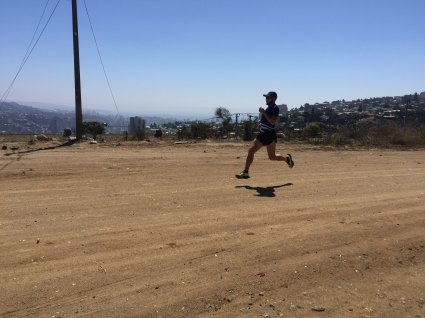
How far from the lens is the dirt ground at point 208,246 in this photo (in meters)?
3.94

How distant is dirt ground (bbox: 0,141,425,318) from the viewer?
394 centimetres

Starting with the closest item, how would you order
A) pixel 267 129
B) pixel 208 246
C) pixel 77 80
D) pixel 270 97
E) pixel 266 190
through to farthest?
pixel 208 246 < pixel 266 190 < pixel 270 97 < pixel 267 129 < pixel 77 80

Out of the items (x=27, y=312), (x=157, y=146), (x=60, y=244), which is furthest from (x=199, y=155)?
(x=27, y=312)

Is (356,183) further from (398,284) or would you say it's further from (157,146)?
(157,146)

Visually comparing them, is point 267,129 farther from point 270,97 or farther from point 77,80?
point 77,80

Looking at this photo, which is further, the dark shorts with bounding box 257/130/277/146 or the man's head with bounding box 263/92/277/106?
the dark shorts with bounding box 257/130/277/146

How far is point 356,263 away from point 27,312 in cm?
303

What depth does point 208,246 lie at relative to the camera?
509 cm

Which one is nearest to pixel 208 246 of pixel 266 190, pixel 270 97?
pixel 266 190

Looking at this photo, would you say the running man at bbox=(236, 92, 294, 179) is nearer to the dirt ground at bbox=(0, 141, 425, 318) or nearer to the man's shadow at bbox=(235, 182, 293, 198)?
the dirt ground at bbox=(0, 141, 425, 318)

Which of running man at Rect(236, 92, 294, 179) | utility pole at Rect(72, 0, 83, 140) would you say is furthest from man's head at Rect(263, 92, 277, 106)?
utility pole at Rect(72, 0, 83, 140)

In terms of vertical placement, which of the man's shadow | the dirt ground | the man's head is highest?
the man's head

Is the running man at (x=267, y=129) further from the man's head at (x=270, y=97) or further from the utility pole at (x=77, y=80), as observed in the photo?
the utility pole at (x=77, y=80)

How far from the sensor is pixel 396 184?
908 centimetres
